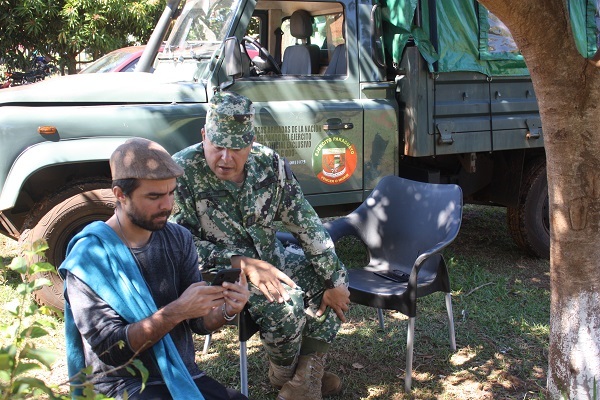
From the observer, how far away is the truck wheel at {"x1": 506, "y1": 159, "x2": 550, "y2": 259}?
5.68 m

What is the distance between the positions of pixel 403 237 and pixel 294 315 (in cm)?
112

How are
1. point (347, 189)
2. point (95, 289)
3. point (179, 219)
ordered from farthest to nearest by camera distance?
point (347, 189) < point (179, 219) < point (95, 289)

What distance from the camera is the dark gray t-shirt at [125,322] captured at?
6.49 ft

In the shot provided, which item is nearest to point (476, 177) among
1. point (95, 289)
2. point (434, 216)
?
point (434, 216)

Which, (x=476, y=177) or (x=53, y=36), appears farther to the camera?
(x=53, y=36)

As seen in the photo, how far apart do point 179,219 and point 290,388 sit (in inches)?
35.7

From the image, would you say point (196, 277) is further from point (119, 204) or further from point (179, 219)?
point (179, 219)

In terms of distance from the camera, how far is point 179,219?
9.92ft

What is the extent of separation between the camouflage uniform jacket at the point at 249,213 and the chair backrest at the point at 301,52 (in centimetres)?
177

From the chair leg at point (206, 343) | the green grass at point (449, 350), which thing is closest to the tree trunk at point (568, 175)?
the green grass at point (449, 350)

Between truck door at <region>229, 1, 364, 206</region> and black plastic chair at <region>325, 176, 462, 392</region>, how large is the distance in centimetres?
79

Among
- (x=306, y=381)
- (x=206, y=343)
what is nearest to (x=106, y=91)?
(x=206, y=343)

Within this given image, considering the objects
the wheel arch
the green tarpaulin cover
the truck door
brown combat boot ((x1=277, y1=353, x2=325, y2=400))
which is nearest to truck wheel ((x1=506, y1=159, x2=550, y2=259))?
the green tarpaulin cover

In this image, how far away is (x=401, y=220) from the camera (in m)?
3.88
